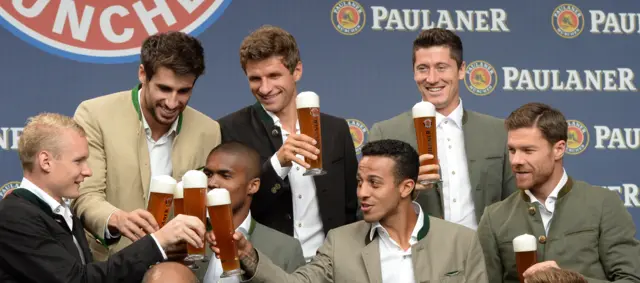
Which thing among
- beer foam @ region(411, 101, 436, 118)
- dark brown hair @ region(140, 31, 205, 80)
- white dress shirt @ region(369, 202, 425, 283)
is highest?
dark brown hair @ region(140, 31, 205, 80)

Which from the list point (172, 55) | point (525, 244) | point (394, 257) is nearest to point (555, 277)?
point (525, 244)

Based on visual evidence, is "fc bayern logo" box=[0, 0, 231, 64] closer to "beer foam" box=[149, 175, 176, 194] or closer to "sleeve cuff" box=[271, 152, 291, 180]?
"sleeve cuff" box=[271, 152, 291, 180]

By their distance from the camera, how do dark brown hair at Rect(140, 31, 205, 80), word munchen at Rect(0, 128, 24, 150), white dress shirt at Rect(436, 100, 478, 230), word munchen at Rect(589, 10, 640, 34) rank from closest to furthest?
dark brown hair at Rect(140, 31, 205, 80), white dress shirt at Rect(436, 100, 478, 230), word munchen at Rect(0, 128, 24, 150), word munchen at Rect(589, 10, 640, 34)

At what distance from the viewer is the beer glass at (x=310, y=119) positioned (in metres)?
4.44

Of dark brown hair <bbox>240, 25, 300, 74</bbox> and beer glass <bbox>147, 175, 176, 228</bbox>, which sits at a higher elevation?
dark brown hair <bbox>240, 25, 300, 74</bbox>

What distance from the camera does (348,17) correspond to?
243 inches

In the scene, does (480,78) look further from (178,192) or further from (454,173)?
(178,192)

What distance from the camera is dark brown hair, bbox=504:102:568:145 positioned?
4789 mm

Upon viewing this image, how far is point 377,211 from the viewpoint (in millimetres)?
4598

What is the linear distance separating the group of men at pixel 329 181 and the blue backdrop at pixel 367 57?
0.95 meters

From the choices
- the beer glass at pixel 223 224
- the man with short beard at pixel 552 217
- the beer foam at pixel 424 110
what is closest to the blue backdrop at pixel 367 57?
the man with short beard at pixel 552 217

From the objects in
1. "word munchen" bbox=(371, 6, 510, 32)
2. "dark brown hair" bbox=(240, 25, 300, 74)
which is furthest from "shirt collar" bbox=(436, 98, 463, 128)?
"word munchen" bbox=(371, 6, 510, 32)

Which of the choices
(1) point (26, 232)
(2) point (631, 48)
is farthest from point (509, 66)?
(1) point (26, 232)

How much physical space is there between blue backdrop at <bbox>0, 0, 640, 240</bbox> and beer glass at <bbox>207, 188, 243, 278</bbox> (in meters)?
1.91
